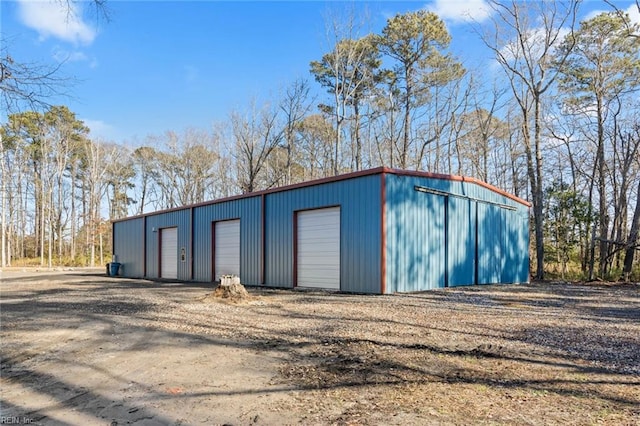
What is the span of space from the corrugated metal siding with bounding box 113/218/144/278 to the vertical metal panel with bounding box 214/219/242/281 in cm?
696

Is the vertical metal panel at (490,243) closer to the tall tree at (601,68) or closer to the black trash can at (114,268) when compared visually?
the tall tree at (601,68)

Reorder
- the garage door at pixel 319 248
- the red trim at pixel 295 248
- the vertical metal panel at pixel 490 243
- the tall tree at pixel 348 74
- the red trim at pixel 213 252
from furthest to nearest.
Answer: the tall tree at pixel 348 74 < the red trim at pixel 213 252 < the vertical metal panel at pixel 490 243 < the red trim at pixel 295 248 < the garage door at pixel 319 248

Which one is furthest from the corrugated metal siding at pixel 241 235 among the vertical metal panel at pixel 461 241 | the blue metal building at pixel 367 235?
the vertical metal panel at pixel 461 241

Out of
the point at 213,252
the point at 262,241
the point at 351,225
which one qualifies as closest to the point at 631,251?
the point at 351,225

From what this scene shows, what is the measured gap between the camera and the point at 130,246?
21.7 m

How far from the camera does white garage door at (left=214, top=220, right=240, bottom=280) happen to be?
14.6 meters

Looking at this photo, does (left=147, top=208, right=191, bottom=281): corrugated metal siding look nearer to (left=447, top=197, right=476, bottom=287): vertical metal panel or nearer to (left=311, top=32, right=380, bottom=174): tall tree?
(left=311, top=32, right=380, bottom=174): tall tree

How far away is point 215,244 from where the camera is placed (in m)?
15.7

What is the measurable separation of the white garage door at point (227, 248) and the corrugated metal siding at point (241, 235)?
25cm

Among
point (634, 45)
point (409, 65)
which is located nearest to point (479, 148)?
point (409, 65)

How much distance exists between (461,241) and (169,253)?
12.7 meters

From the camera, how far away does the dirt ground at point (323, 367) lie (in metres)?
2.85

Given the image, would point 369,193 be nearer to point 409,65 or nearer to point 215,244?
point 215,244

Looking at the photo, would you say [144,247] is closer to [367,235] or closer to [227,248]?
[227,248]
